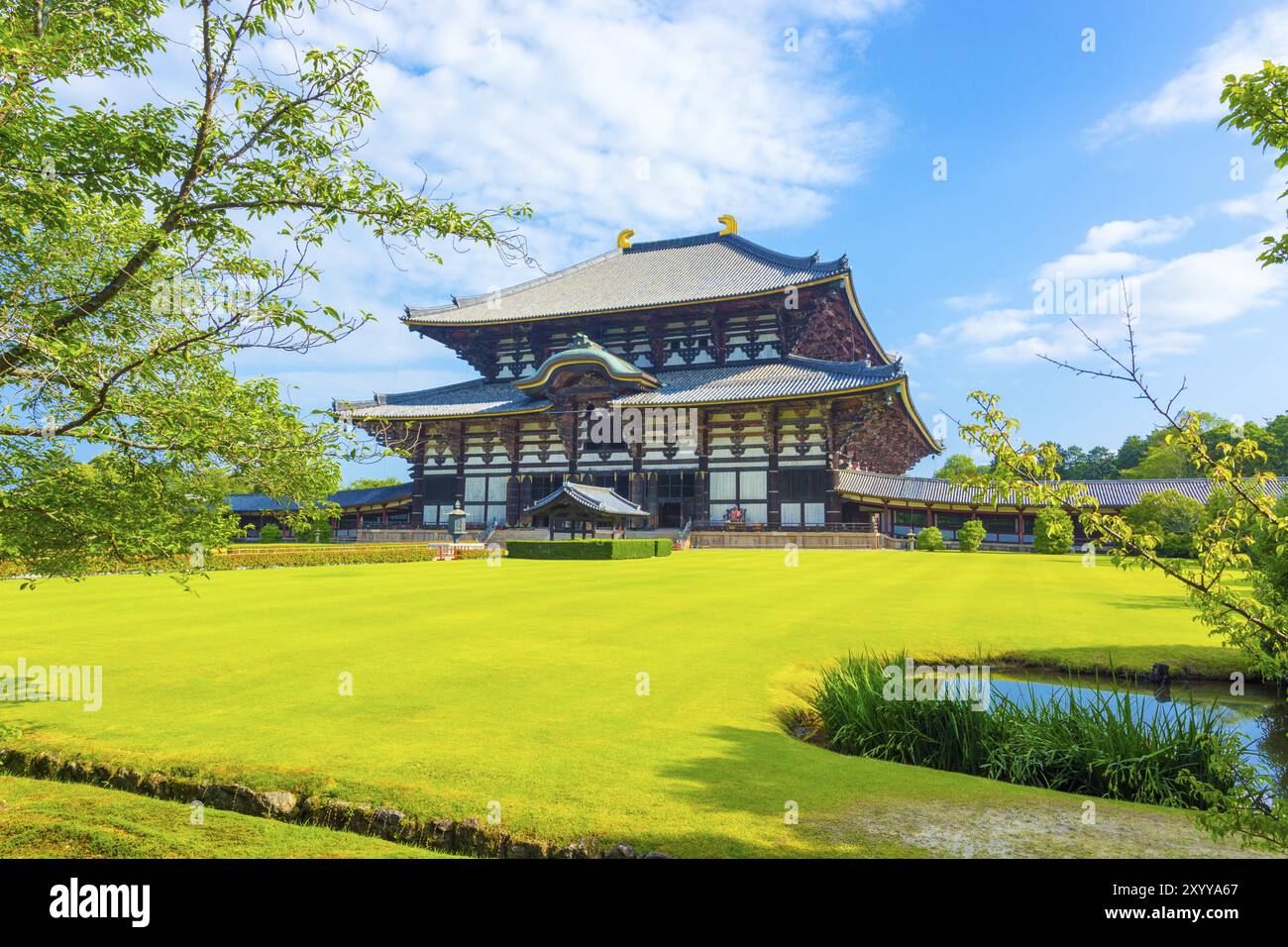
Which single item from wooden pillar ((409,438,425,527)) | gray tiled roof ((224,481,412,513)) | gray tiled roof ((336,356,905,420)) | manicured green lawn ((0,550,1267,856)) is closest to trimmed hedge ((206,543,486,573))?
manicured green lawn ((0,550,1267,856))

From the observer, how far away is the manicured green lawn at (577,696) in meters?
5.39

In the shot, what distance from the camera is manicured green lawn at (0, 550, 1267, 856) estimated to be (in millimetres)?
5391

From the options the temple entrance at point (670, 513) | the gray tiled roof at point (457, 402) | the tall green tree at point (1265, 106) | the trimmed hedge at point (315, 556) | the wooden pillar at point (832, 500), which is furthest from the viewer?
the gray tiled roof at point (457, 402)

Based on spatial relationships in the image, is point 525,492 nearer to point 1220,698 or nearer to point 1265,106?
point 1220,698

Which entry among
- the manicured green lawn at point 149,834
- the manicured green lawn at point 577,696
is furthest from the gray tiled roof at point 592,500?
the manicured green lawn at point 149,834

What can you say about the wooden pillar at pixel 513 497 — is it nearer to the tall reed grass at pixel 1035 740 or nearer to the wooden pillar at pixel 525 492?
the wooden pillar at pixel 525 492

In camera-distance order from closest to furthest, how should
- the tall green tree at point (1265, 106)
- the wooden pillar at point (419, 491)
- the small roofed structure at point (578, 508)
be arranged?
the tall green tree at point (1265, 106) < the small roofed structure at point (578, 508) < the wooden pillar at point (419, 491)

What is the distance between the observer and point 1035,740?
7457 millimetres

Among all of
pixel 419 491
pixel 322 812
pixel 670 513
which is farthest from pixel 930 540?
pixel 322 812

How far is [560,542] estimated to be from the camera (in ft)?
99.1

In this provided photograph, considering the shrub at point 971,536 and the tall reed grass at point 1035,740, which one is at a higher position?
the shrub at point 971,536

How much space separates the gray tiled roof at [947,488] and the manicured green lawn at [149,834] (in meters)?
36.5

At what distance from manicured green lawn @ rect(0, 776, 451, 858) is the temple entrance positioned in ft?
117
